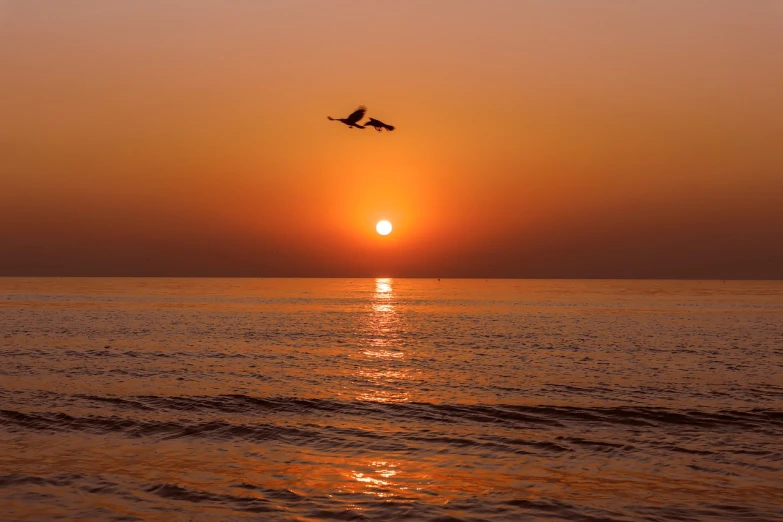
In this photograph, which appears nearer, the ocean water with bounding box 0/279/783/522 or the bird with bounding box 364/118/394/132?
the ocean water with bounding box 0/279/783/522

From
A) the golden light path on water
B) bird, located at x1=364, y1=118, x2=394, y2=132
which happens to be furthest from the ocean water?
bird, located at x1=364, y1=118, x2=394, y2=132

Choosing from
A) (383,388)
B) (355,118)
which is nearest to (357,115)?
(355,118)

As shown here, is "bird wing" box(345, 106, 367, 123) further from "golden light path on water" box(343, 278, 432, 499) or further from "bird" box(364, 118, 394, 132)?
"golden light path on water" box(343, 278, 432, 499)

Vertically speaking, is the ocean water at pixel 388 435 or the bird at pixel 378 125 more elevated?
the bird at pixel 378 125

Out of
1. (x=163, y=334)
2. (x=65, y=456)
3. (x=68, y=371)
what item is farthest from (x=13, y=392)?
(x=163, y=334)

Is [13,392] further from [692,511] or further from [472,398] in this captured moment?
[692,511]

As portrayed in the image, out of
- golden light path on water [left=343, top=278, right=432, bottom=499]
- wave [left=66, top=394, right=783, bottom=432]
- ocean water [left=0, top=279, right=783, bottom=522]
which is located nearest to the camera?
ocean water [left=0, top=279, right=783, bottom=522]

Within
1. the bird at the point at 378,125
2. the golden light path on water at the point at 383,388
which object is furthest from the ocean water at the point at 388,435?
the bird at the point at 378,125

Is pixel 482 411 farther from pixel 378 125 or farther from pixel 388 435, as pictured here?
pixel 378 125

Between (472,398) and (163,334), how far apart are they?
43.8 m

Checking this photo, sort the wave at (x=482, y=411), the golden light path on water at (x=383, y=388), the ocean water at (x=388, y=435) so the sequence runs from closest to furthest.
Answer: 1. the ocean water at (x=388, y=435)
2. the golden light path on water at (x=383, y=388)
3. the wave at (x=482, y=411)

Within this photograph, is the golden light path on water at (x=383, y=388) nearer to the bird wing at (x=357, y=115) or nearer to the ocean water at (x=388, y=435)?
the ocean water at (x=388, y=435)

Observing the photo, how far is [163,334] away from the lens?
65750 mm

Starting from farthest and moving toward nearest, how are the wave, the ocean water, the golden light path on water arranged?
the wave
the golden light path on water
the ocean water
